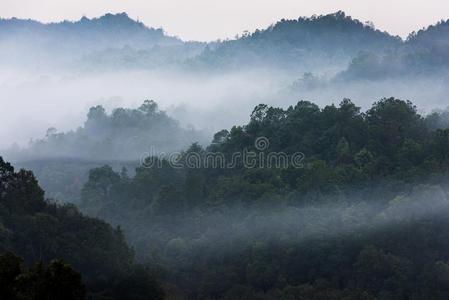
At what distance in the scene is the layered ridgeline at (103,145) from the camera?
7562cm

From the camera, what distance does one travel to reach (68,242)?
122 feet

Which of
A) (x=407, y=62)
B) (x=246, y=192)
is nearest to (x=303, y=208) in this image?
(x=246, y=192)

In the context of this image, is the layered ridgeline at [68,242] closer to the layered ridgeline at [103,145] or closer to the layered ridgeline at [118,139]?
the layered ridgeline at [103,145]

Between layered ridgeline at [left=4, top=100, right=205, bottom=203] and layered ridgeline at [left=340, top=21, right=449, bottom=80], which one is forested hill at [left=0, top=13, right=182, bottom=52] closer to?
layered ridgeline at [left=340, top=21, right=449, bottom=80]

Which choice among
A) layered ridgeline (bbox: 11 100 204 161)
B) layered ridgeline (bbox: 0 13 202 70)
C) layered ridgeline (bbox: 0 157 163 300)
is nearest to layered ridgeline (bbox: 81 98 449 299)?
layered ridgeline (bbox: 0 157 163 300)

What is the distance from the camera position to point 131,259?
128 feet

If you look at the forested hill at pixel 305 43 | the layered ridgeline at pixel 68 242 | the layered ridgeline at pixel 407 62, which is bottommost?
the layered ridgeline at pixel 68 242

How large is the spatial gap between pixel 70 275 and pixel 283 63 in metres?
92.2

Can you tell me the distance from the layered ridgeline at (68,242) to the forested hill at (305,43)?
7446 cm

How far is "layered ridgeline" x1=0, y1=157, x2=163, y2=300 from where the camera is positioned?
3450 cm

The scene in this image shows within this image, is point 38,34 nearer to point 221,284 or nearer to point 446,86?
point 446,86

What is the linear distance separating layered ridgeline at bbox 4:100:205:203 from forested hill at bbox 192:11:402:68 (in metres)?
32.8

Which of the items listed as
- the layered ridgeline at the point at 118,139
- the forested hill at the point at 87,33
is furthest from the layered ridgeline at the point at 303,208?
the forested hill at the point at 87,33

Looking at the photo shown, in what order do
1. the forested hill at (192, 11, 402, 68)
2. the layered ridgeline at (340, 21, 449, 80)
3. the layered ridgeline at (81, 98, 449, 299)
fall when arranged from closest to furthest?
the layered ridgeline at (81, 98, 449, 299), the layered ridgeline at (340, 21, 449, 80), the forested hill at (192, 11, 402, 68)
